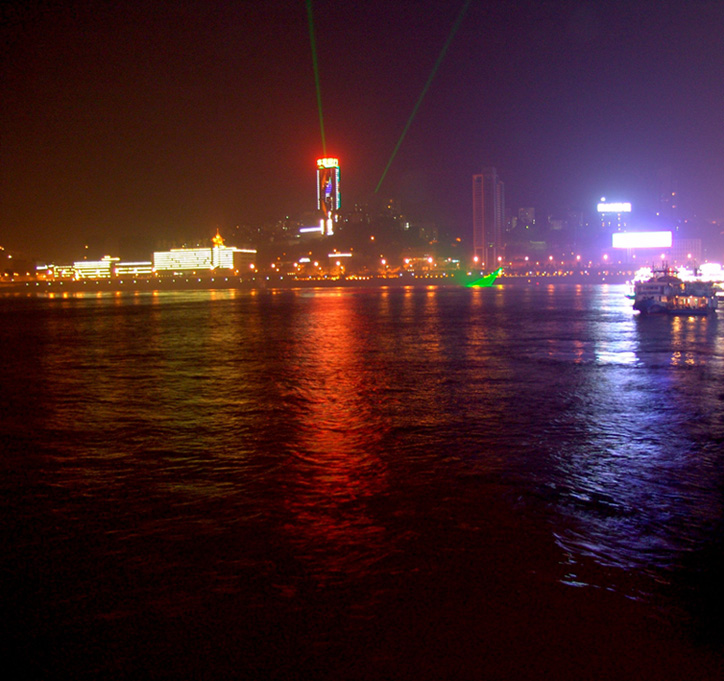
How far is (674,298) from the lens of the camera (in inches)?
1670

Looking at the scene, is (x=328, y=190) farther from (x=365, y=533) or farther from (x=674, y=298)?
(x=365, y=533)

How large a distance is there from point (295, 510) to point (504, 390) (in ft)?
22.9

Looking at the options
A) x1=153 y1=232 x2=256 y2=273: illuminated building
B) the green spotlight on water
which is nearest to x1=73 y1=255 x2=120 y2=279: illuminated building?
x1=153 y1=232 x2=256 y2=273: illuminated building

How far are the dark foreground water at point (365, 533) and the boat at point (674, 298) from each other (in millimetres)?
31146

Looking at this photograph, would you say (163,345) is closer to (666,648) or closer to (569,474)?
(569,474)

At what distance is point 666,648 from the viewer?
3303mm

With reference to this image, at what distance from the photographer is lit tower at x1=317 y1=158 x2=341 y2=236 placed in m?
186

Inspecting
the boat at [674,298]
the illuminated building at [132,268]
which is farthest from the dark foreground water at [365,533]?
the illuminated building at [132,268]

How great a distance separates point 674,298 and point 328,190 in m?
152

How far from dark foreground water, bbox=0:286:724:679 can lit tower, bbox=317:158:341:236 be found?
17845cm

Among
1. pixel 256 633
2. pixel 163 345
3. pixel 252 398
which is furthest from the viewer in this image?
pixel 163 345

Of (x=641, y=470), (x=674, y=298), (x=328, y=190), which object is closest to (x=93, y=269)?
(x=328, y=190)

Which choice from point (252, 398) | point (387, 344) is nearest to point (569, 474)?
point (252, 398)

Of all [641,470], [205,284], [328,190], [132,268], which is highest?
[328,190]
